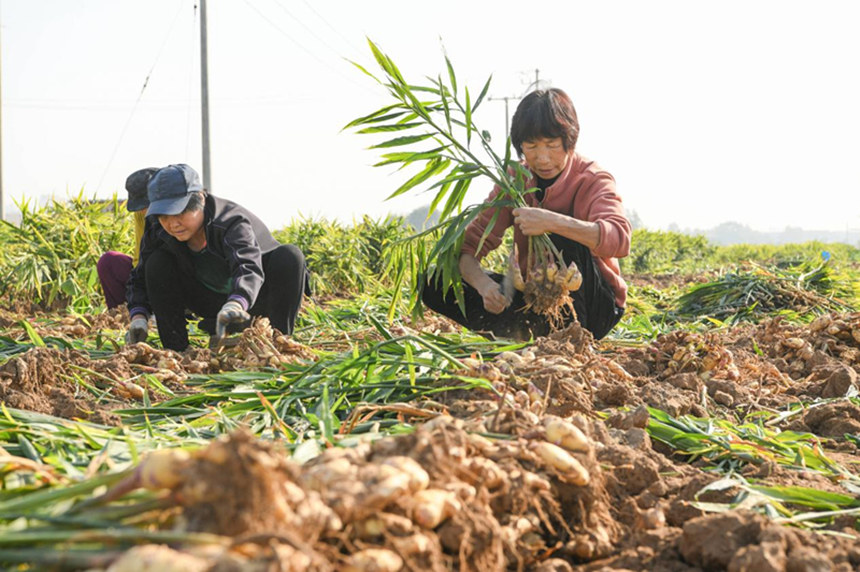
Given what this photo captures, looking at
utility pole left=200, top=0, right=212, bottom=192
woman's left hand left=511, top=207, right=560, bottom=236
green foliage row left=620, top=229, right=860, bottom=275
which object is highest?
utility pole left=200, top=0, right=212, bottom=192

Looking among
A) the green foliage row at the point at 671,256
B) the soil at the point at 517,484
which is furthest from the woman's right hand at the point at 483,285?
the green foliage row at the point at 671,256

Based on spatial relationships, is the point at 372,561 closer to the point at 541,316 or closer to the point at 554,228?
the point at 554,228

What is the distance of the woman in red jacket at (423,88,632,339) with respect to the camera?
255 cm

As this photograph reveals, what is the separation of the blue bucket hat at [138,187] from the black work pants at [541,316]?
5.17ft

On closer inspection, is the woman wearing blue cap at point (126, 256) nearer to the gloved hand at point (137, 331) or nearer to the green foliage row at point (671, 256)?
the gloved hand at point (137, 331)

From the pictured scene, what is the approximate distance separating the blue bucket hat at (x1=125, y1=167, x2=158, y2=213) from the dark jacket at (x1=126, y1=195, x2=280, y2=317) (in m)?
0.34

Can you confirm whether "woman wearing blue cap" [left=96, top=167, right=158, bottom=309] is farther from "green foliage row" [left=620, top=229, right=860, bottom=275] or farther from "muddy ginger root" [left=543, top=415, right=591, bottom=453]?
"green foliage row" [left=620, top=229, right=860, bottom=275]

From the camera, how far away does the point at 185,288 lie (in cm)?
334

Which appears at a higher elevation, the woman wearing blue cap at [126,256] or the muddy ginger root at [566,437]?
the woman wearing blue cap at [126,256]

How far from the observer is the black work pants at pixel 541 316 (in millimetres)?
2762

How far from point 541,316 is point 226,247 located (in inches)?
53.6

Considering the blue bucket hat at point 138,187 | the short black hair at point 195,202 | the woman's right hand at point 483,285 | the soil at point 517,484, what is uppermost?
the blue bucket hat at point 138,187

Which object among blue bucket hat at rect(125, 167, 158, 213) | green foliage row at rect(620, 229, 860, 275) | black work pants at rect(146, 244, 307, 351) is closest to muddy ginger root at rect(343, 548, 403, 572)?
black work pants at rect(146, 244, 307, 351)

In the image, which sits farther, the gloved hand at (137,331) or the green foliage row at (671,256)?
the green foliage row at (671,256)
